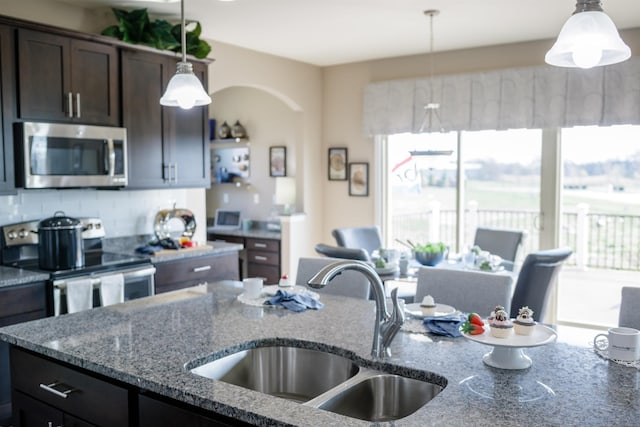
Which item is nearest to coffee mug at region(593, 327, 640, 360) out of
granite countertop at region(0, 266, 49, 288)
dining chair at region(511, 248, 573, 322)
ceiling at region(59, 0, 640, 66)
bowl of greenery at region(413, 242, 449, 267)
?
dining chair at region(511, 248, 573, 322)

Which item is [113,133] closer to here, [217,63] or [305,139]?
[217,63]

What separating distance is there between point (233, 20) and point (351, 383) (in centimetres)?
351

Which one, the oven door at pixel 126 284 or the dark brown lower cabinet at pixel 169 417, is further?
the oven door at pixel 126 284

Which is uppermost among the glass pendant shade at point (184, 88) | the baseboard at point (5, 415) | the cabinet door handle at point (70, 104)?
the cabinet door handle at point (70, 104)

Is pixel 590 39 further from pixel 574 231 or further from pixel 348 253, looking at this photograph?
pixel 574 231

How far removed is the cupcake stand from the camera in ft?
5.67

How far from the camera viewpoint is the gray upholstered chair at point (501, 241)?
498 cm

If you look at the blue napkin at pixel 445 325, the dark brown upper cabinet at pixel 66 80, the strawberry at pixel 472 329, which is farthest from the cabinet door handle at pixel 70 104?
the strawberry at pixel 472 329

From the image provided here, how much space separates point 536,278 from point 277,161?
12.8 ft

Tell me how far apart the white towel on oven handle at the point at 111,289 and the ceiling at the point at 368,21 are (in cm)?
192

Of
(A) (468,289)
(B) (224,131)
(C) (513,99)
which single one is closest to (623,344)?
(A) (468,289)

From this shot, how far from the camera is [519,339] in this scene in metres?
1.77

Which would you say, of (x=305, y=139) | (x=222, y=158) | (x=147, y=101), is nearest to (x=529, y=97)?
(x=305, y=139)

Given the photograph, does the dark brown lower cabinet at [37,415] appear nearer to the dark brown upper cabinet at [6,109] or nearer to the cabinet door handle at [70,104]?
the dark brown upper cabinet at [6,109]
